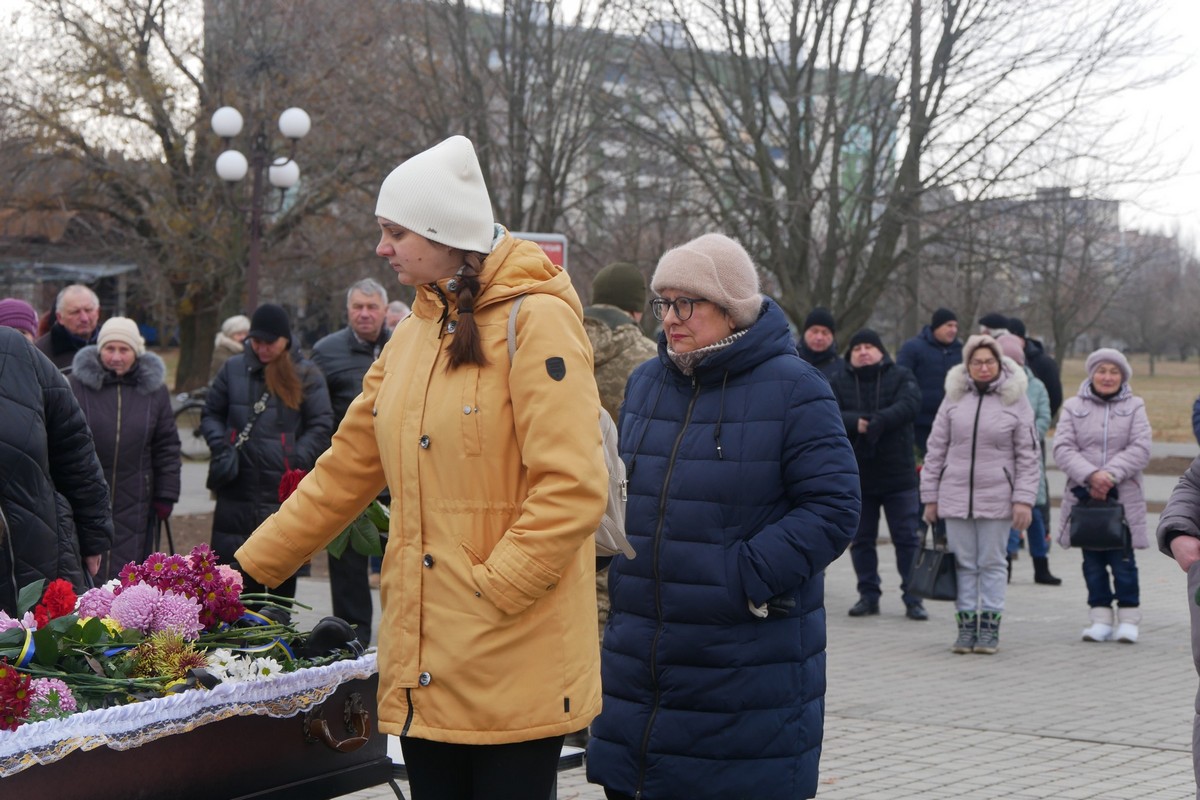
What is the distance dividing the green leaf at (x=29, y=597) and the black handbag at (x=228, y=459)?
458 cm

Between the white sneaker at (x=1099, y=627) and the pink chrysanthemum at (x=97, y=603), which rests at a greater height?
the pink chrysanthemum at (x=97, y=603)

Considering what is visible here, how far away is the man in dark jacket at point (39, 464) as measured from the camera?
17.3ft

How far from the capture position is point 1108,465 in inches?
393

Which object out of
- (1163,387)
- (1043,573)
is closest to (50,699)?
(1043,573)

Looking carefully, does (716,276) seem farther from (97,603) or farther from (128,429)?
(128,429)

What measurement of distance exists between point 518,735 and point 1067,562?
12043 millimetres

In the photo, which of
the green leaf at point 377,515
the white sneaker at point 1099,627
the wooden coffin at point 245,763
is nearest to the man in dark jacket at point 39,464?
the green leaf at point 377,515

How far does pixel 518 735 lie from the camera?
3186mm

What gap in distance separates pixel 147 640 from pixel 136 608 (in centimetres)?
9

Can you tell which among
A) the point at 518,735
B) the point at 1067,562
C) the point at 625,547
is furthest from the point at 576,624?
the point at 1067,562

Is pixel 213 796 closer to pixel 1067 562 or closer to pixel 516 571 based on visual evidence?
pixel 516 571

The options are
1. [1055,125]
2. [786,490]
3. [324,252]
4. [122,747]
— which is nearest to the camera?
[122,747]

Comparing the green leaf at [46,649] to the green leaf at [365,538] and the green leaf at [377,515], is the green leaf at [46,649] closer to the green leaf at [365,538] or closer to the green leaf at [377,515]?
the green leaf at [365,538]

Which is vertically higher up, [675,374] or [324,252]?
[324,252]
